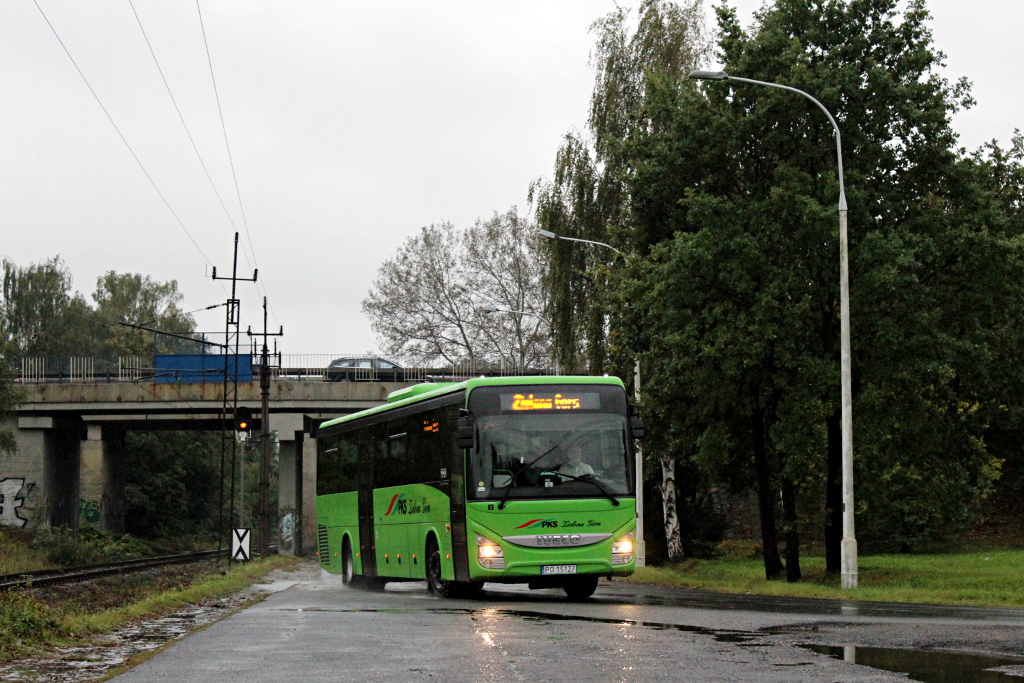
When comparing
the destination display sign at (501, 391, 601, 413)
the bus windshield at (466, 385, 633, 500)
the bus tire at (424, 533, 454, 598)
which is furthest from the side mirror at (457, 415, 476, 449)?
the bus tire at (424, 533, 454, 598)

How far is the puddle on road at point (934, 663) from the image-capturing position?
929 centimetres

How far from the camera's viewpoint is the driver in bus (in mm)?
20062

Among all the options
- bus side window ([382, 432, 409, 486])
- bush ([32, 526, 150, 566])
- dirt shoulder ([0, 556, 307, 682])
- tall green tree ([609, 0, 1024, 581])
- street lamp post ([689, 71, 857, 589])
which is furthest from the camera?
bush ([32, 526, 150, 566])

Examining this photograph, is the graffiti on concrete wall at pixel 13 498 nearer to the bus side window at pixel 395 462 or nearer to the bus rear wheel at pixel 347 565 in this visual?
the bus rear wheel at pixel 347 565

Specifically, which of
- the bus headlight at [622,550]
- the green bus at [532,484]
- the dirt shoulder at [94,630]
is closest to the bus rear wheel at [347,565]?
the dirt shoulder at [94,630]

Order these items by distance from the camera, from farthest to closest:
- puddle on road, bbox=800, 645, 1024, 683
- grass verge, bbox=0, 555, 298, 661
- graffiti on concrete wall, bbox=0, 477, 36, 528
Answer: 1. graffiti on concrete wall, bbox=0, 477, 36, 528
2. grass verge, bbox=0, 555, 298, 661
3. puddle on road, bbox=800, 645, 1024, 683

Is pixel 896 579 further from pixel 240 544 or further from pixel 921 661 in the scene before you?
pixel 921 661

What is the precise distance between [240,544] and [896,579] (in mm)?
16236

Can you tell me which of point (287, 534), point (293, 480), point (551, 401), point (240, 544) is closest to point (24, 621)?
point (551, 401)

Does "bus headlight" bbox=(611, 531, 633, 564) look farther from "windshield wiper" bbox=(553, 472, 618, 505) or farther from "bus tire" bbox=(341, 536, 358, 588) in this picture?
"bus tire" bbox=(341, 536, 358, 588)

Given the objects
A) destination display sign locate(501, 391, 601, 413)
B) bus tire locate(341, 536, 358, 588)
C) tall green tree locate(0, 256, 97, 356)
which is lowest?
bus tire locate(341, 536, 358, 588)

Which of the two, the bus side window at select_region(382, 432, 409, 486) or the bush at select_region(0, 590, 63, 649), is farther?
the bus side window at select_region(382, 432, 409, 486)

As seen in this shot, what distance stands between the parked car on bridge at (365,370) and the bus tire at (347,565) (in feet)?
102

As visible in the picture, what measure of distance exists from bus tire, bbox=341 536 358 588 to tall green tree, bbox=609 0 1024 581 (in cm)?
708
